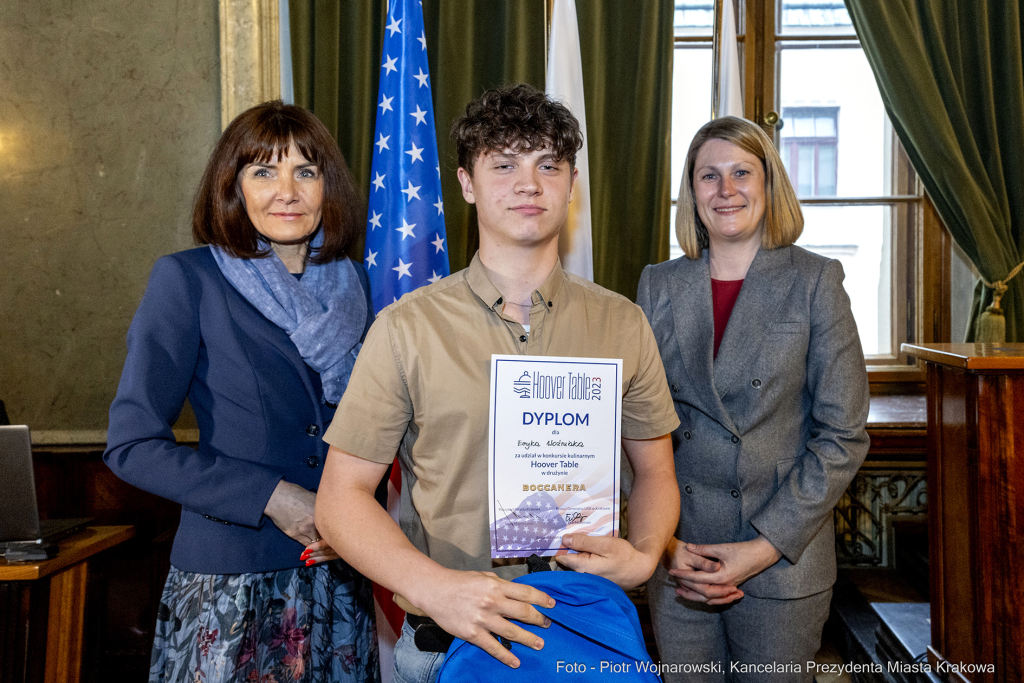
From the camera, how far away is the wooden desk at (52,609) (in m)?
1.64

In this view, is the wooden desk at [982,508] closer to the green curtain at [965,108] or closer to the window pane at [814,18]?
the green curtain at [965,108]

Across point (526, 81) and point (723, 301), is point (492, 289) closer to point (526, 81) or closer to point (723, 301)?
point (723, 301)

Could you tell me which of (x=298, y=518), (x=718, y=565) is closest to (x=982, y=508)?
(x=718, y=565)

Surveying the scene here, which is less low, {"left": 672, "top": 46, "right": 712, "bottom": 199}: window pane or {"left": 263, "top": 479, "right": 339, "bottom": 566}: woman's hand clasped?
{"left": 672, "top": 46, "right": 712, "bottom": 199}: window pane

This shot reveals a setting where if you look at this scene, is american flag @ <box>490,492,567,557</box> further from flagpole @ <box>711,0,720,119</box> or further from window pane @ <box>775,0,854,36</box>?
window pane @ <box>775,0,854,36</box>

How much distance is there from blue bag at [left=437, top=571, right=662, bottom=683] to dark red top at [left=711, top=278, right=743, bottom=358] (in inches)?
36.1

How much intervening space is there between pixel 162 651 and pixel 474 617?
82 cm

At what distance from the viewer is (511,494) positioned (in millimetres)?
1019

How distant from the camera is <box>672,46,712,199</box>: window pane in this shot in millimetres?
3367

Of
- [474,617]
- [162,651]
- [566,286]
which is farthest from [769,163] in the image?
[162,651]

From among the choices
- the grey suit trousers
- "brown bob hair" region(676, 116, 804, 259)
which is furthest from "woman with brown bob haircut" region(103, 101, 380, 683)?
"brown bob hair" region(676, 116, 804, 259)

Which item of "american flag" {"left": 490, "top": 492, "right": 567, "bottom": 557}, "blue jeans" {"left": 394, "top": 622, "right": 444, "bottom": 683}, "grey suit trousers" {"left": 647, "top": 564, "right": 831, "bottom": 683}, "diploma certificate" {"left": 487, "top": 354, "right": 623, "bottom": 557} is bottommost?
"grey suit trousers" {"left": 647, "top": 564, "right": 831, "bottom": 683}

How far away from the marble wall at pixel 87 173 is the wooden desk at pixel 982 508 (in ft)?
9.37

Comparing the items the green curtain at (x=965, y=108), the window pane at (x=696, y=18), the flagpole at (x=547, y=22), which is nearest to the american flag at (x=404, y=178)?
the flagpole at (x=547, y=22)
